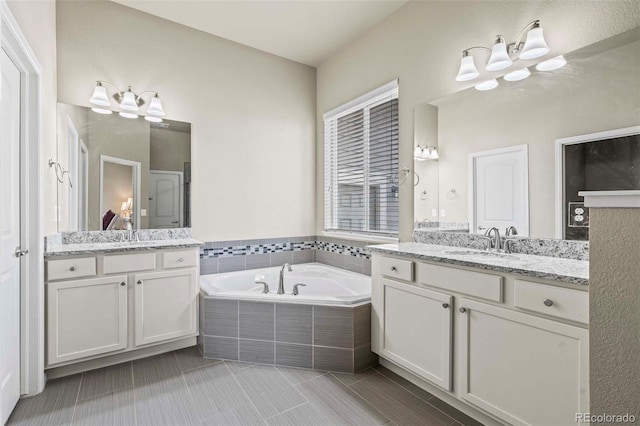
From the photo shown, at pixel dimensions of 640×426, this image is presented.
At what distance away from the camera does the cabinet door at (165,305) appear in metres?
2.42

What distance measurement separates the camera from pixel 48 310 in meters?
2.10

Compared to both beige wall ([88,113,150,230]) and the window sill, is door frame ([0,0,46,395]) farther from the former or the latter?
the window sill

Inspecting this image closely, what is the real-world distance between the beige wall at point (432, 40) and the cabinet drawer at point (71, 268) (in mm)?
2379

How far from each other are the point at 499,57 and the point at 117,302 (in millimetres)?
3036

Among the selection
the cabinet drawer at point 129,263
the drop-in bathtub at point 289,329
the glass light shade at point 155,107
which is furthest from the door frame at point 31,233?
the drop-in bathtub at point 289,329

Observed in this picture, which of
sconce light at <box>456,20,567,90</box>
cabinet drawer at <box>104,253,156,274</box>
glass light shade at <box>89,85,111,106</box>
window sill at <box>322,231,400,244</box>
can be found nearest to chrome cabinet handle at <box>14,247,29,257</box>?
cabinet drawer at <box>104,253,156,274</box>

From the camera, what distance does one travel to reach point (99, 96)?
Answer: 103 inches

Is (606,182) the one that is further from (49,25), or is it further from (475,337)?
(49,25)

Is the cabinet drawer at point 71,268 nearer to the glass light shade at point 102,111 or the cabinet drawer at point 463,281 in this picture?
the glass light shade at point 102,111

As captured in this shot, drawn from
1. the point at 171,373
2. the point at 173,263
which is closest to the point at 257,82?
the point at 173,263

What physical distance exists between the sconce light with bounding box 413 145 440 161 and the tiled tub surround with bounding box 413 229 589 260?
0.58 m

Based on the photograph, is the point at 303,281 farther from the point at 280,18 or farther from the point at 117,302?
the point at 280,18

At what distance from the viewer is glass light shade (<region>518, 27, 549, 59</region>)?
1.82m

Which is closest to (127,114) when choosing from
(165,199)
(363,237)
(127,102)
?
(127,102)
